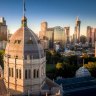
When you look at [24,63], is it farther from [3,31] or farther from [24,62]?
[3,31]

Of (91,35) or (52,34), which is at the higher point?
(52,34)

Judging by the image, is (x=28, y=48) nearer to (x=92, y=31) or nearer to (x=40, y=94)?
(x=40, y=94)

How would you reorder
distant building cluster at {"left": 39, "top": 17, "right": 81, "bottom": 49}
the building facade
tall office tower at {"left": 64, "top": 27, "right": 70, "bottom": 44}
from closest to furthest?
the building facade, distant building cluster at {"left": 39, "top": 17, "right": 81, "bottom": 49}, tall office tower at {"left": 64, "top": 27, "right": 70, "bottom": 44}

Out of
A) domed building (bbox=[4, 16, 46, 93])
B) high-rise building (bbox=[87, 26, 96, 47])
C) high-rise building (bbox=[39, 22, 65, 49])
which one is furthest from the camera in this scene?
high-rise building (bbox=[87, 26, 96, 47])

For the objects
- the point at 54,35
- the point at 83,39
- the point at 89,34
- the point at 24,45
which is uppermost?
the point at 89,34

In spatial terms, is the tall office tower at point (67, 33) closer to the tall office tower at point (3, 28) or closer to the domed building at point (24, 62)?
the tall office tower at point (3, 28)

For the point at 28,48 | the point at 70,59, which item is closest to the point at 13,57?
the point at 28,48

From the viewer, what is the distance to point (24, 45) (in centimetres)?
2597

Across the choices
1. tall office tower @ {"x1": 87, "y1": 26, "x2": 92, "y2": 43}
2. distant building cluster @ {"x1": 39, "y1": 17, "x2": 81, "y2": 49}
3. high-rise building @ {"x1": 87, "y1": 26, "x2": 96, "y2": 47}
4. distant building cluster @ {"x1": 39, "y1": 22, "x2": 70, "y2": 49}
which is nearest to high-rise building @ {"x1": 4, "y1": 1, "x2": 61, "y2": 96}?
distant building cluster @ {"x1": 39, "y1": 17, "x2": 81, "y2": 49}

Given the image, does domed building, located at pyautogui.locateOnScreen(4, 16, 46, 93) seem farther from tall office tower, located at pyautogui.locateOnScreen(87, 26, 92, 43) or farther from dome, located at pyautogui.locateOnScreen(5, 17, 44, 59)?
tall office tower, located at pyautogui.locateOnScreen(87, 26, 92, 43)

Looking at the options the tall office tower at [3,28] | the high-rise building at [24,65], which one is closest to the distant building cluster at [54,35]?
the tall office tower at [3,28]

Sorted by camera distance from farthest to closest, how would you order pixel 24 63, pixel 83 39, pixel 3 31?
pixel 83 39 < pixel 3 31 < pixel 24 63

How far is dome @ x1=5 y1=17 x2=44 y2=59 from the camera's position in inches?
1019

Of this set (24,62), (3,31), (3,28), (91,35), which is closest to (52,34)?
(91,35)
